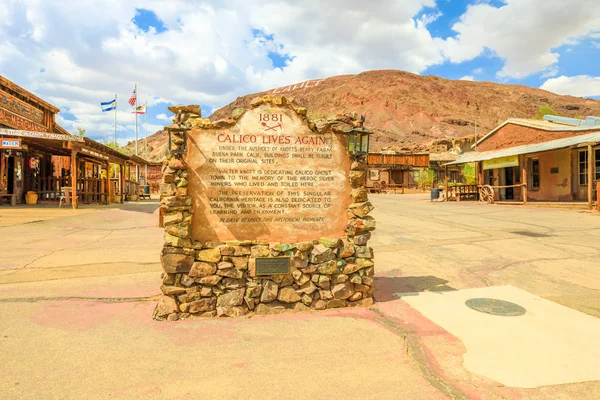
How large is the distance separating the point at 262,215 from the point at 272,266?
62 centimetres

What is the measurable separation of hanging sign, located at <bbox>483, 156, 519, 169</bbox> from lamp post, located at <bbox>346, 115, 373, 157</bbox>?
63.9 feet

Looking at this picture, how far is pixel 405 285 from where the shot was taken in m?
5.24

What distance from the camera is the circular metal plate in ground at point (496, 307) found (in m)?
4.02

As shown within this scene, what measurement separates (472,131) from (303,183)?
10873 cm

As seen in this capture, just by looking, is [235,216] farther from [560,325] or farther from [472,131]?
[472,131]

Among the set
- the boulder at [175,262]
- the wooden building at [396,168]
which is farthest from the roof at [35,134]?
the wooden building at [396,168]

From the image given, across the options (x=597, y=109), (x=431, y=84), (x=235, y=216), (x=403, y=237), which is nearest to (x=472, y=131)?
(x=431, y=84)

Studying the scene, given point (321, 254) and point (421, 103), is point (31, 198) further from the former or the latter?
point (421, 103)

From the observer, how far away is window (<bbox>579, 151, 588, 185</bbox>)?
1772 centimetres

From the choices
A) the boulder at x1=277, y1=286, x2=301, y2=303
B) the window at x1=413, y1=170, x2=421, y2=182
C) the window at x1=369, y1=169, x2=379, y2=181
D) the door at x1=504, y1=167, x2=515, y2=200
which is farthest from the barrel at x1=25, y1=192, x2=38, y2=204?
the window at x1=413, y1=170, x2=421, y2=182

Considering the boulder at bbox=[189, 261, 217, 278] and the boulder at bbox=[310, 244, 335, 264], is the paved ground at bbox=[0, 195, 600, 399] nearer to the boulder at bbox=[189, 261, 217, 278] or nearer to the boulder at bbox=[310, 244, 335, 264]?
the boulder at bbox=[189, 261, 217, 278]

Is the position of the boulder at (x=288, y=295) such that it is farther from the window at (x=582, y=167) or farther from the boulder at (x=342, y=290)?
the window at (x=582, y=167)

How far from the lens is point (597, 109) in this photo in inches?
4811

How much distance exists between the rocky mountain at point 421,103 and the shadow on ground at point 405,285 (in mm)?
82964
